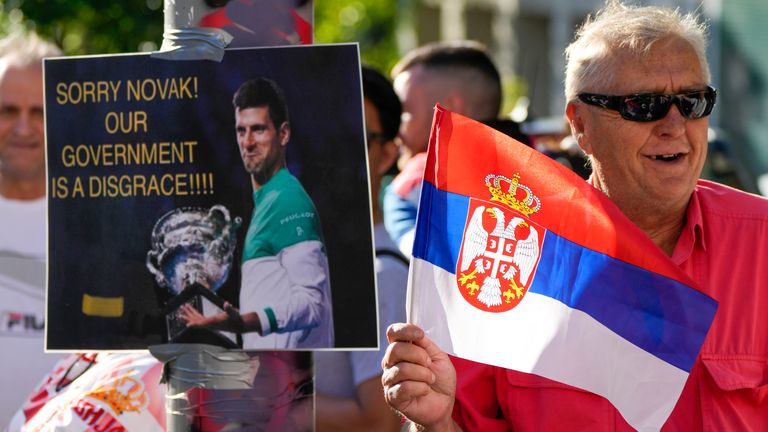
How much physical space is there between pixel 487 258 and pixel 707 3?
47.5 ft

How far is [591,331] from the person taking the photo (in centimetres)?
282

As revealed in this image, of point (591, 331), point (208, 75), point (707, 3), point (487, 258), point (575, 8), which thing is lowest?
point (591, 331)

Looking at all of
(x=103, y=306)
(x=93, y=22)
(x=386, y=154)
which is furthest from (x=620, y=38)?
(x=93, y=22)

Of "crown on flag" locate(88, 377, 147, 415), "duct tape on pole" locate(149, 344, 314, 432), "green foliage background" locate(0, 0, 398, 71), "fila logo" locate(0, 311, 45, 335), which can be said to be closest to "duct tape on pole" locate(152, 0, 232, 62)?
"duct tape on pole" locate(149, 344, 314, 432)

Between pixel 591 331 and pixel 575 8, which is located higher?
pixel 575 8

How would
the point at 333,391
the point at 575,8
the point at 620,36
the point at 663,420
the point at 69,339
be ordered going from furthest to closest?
the point at 575,8 < the point at 333,391 < the point at 620,36 < the point at 69,339 < the point at 663,420

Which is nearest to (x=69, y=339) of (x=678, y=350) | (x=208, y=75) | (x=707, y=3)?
(x=208, y=75)

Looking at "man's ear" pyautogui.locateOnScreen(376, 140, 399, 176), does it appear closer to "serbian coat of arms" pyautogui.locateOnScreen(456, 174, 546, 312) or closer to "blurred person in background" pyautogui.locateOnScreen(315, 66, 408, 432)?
"blurred person in background" pyautogui.locateOnScreen(315, 66, 408, 432)

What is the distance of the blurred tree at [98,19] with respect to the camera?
28.5ft

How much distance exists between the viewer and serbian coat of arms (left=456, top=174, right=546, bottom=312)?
2.83 meters

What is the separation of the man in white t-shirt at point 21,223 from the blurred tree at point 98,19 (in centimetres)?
385

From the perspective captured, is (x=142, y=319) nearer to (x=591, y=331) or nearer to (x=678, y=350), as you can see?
(x=591, y=331)

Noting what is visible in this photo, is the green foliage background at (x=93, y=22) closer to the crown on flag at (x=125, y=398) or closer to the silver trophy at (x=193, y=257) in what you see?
the crown on flag at (x=125, y=398)

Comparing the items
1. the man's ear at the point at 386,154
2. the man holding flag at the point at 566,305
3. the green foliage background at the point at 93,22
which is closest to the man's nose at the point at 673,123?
the man holding flag at the point at 566,305
